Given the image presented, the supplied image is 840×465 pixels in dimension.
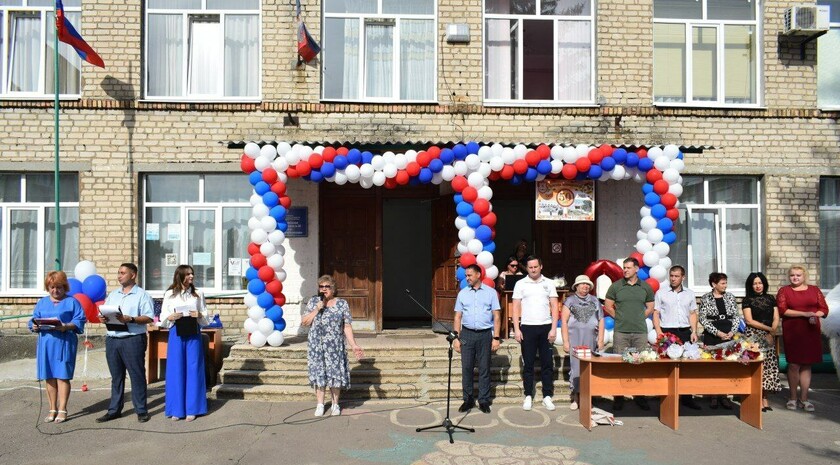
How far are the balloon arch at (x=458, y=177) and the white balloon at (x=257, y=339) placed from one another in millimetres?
13

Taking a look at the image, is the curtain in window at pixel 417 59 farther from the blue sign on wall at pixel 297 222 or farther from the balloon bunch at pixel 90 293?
the balloon bunch at pixel 90 293

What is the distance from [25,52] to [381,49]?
5781 millimetres

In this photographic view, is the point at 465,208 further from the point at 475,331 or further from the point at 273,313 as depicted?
the point at 273,313

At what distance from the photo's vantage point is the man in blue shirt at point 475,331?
8.17 metres

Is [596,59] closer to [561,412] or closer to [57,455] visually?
[561,412]

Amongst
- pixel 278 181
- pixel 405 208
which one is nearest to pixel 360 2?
pixel 278 181

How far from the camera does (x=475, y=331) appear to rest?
26.9 feet

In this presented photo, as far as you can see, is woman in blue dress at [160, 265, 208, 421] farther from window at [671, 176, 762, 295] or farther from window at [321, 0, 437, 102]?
window at [671, 176, 762, 295]

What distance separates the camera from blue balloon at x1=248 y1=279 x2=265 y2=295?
9.30m

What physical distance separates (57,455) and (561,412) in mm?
5333

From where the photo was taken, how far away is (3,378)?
9930mm

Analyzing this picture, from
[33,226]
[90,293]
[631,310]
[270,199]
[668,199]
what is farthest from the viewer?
[33,226]

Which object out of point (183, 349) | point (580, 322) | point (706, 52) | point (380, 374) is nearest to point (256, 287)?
point (183, 349)

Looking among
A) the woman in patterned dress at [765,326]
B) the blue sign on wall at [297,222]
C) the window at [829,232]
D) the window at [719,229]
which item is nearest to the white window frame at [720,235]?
the window at [719,229]
